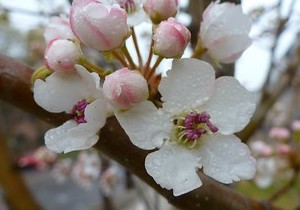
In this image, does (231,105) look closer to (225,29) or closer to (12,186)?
(225,29)

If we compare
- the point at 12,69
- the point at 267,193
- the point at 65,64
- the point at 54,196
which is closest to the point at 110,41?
the point at 65,64

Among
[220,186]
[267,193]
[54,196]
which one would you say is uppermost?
[220,186]

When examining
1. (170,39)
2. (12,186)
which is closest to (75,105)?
(170,39)

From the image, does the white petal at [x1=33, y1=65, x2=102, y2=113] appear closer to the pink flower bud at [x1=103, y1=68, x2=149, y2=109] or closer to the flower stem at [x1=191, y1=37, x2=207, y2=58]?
the pink flower bud at [x1=103, y1=68, x2=149, y2=109]

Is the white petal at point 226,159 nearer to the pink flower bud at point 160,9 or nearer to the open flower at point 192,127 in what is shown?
the open flower at point 192,127

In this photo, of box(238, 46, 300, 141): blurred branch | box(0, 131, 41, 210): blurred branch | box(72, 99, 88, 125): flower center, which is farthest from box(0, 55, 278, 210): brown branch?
box(0, 131, 41, 210): blurred branch

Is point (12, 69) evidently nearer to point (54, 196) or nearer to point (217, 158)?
point (217, 158)
